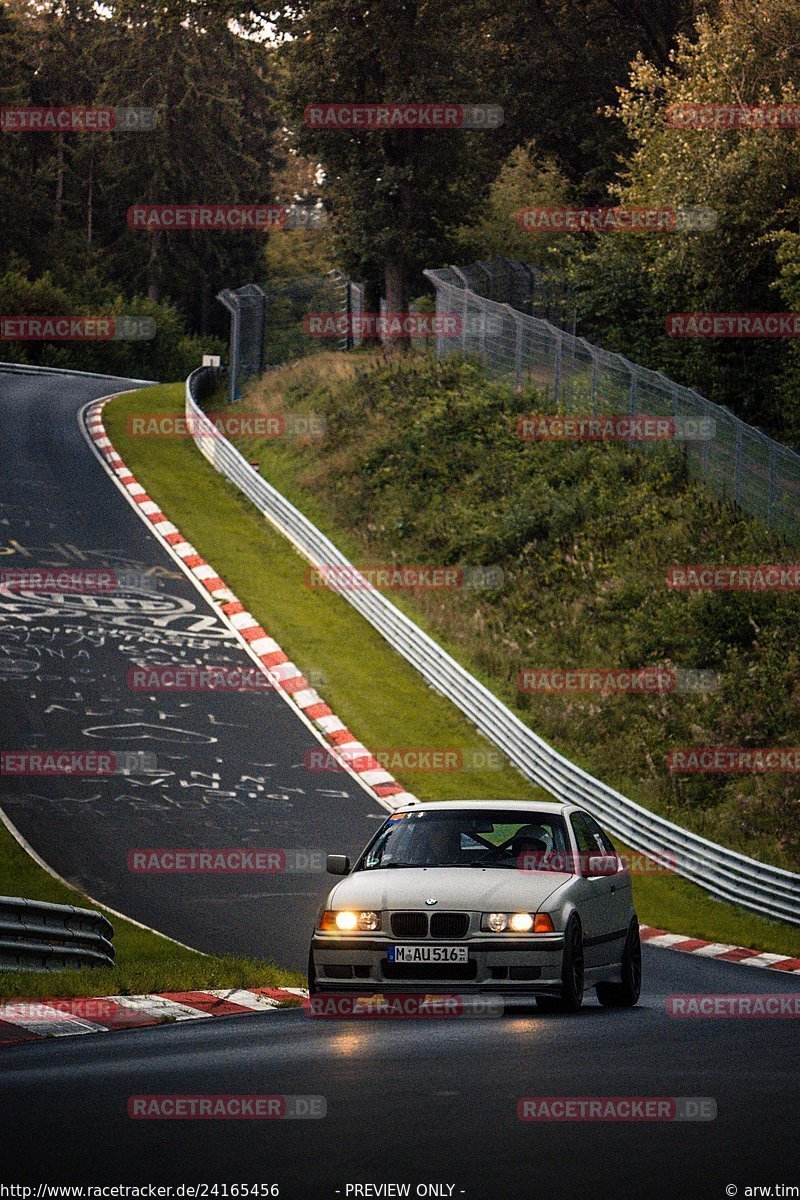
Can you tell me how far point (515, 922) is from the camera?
10977 mm

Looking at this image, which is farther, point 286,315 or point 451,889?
point 286,315

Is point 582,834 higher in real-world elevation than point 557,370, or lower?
lower

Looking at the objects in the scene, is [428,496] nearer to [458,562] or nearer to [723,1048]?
[458,562]

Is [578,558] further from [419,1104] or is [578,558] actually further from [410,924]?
[419,1104]

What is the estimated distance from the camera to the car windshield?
11859 mm

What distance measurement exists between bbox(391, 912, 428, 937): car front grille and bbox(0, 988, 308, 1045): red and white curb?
4.93 feet

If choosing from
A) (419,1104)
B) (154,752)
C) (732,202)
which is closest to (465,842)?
(419,1104)

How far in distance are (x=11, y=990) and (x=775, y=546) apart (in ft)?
69.8

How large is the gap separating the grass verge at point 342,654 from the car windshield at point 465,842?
26.5ft

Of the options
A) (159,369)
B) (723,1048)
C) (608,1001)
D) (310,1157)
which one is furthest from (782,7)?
(159,369)

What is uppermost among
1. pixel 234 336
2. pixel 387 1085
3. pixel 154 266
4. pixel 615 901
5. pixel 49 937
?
pixel 154 266

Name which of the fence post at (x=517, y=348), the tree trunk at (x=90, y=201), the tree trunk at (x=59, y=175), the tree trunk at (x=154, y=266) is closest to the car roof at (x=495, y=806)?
the fence post at (x=517, y=348)

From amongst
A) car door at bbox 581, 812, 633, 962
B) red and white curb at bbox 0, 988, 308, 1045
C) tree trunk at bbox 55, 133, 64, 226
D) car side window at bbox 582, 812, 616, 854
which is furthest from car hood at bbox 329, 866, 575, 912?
tree trunk at bbox 55, 133, 64, 226

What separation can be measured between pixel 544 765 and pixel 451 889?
48.6ft
